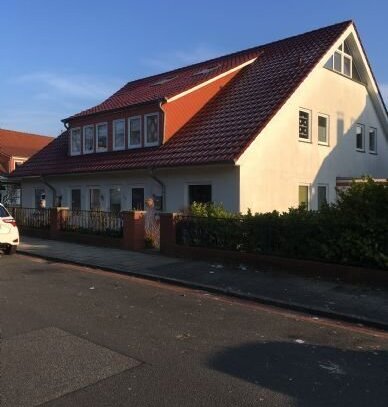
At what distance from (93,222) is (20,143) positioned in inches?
1489

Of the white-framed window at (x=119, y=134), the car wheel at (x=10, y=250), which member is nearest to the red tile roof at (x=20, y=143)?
the white-framed window at (x=119, y=134)

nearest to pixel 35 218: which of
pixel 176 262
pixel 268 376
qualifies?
pixel 176 262

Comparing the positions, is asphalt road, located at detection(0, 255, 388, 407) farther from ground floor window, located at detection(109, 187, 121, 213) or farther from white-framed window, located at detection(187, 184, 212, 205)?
ground floor window, located at detection(109, 187, 121, 213)

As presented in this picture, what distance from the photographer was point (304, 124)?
19062 millimetres

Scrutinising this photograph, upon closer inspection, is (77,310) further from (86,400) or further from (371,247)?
(371,247)

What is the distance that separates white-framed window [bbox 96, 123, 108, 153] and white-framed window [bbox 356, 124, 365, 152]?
10.4 m

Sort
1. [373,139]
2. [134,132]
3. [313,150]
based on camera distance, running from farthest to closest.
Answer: [373,139]
[134,132]
[313,150]

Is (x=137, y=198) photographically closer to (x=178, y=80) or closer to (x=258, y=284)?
(x=178, y=80)

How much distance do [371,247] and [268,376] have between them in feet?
18.7

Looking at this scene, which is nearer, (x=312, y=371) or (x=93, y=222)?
(x=312, y=371)

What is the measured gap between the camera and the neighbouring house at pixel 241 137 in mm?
16797

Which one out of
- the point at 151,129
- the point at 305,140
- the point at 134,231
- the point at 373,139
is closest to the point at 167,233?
the point at 134,231

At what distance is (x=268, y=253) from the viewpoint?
39.4ft

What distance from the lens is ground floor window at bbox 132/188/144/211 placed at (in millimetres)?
19266
